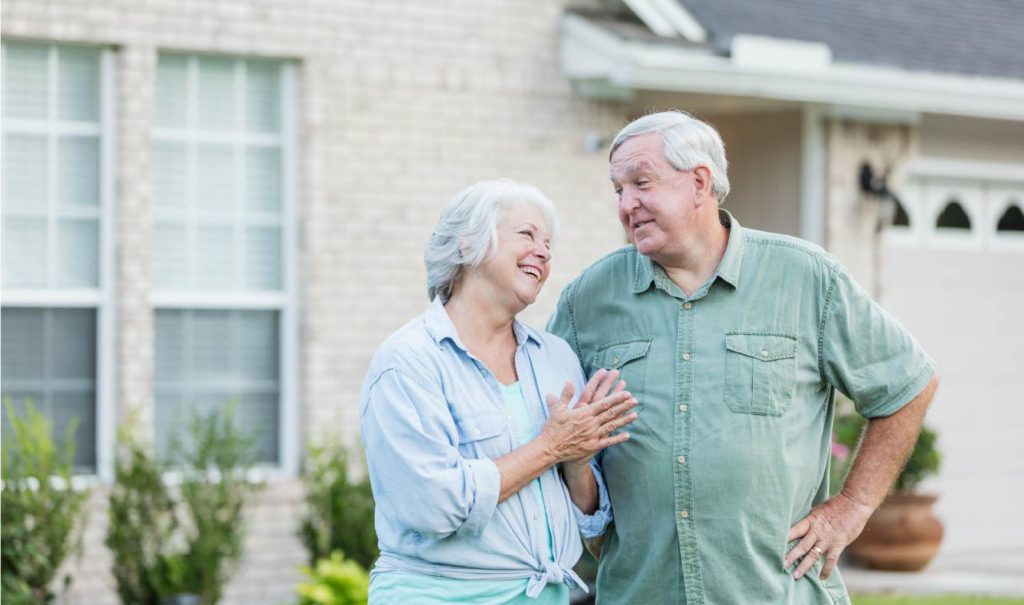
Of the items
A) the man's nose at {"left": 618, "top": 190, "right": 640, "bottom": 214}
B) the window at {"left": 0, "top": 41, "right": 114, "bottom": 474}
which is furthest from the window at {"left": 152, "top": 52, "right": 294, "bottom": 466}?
the man's nose at {"left": 618, "top": 190, "right": 640, "bottom": 214}

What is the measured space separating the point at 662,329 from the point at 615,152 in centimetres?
47

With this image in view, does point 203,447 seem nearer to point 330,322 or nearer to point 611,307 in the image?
point 330,322

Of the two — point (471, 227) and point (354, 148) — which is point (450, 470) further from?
point (354, 148)

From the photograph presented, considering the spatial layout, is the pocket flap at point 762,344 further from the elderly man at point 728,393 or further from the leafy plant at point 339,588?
the leafy plant at point 339,588

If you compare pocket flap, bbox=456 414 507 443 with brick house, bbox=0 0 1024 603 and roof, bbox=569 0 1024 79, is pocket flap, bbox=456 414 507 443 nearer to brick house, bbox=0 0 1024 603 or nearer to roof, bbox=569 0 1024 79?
brick house, bbox=0 0 1024 603

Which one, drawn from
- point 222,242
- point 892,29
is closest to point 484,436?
point 222,242

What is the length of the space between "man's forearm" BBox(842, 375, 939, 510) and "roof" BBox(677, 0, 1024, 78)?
598 cm

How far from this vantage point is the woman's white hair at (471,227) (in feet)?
12.9

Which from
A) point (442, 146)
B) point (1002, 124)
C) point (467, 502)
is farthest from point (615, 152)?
point (1002, 124)

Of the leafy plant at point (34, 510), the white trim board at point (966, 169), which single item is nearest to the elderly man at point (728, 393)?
the leafy plant at point (34, 510)

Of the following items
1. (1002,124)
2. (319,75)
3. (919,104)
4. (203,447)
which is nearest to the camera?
(203,447)

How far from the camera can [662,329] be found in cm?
412

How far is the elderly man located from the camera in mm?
3988

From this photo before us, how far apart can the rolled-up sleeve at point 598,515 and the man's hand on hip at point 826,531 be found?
47 centimetres
